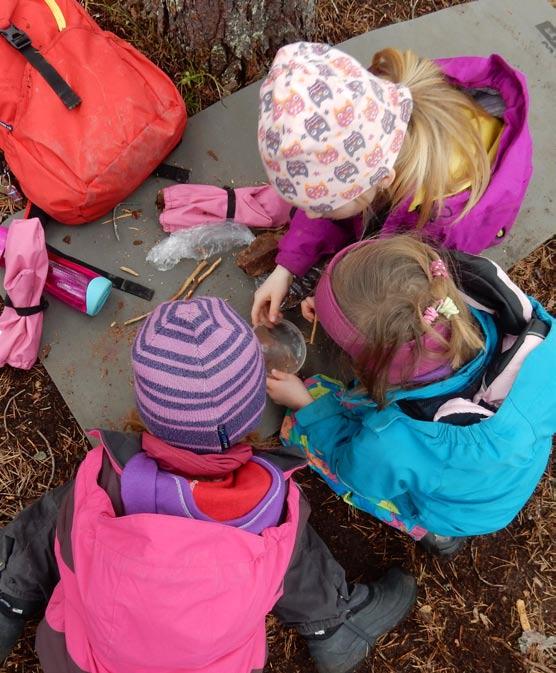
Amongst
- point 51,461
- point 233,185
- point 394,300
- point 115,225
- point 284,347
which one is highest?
point 394,300

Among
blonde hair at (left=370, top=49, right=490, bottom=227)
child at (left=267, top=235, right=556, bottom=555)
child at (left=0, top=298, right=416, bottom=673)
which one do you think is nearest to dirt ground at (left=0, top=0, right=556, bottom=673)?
child at (left=267, top=235, right=556, bottom=555)

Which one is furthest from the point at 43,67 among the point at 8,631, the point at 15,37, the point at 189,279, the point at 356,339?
the point at 8,631

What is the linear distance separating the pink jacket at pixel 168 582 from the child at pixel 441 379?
0.47 metres

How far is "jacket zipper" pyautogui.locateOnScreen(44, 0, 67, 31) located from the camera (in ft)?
7.54

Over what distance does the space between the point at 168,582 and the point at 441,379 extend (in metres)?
0.96

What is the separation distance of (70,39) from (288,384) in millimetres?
1567

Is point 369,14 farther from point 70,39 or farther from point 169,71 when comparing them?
point 70,39

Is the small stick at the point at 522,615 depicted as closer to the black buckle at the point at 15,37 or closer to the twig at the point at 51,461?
the twig at the point at 51,461

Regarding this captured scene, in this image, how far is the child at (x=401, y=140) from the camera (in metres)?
1.61

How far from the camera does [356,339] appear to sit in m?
1.69

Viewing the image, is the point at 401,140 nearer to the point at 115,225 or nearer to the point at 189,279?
the point at 189,279

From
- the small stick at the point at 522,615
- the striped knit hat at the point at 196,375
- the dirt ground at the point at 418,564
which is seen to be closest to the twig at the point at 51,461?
the dirt ground at the point at 418,564

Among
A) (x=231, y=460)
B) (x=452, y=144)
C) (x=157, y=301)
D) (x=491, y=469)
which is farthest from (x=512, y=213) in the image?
(x=157, y=301)

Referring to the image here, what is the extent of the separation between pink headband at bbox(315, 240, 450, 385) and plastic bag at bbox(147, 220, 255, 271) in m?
0.86
